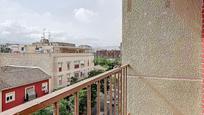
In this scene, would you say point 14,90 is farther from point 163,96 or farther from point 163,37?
point 163,37

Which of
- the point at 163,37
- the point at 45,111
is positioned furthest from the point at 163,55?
the point at 45,111

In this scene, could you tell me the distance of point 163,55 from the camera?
187cm

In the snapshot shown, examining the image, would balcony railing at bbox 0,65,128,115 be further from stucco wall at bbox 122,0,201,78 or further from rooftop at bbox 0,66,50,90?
rooftop at bbox 0,66,50,90

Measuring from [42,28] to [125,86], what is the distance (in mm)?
3263

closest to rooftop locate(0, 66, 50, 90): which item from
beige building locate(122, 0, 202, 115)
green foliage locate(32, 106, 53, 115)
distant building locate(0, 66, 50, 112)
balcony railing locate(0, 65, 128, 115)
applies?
distant building locate(0, 66, 50, 112)

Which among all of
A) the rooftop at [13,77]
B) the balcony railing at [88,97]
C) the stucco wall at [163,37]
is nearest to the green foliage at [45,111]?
the balcony railing at [88,97]

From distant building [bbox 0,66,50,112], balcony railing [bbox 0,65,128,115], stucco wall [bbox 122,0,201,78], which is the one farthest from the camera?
stucco wall [bbox 122,0,201,78]

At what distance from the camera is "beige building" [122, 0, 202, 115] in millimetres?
1798

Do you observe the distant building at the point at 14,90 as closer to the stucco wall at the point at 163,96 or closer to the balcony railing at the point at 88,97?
the balcony railing at the point at 88,97

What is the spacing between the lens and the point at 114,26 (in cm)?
292

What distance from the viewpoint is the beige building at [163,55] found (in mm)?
1798

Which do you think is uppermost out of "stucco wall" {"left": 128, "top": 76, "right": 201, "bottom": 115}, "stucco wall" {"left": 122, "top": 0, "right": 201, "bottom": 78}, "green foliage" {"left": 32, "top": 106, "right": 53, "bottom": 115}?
"stucco wall" {"left": 122, "top": 0, "right": 201, "bottom": 78}

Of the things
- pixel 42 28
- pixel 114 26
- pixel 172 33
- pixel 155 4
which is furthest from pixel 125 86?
pixel 42 28

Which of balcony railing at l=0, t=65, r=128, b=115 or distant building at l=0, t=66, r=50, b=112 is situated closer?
balcony railing at l=0, t=65, r=128, b=115
